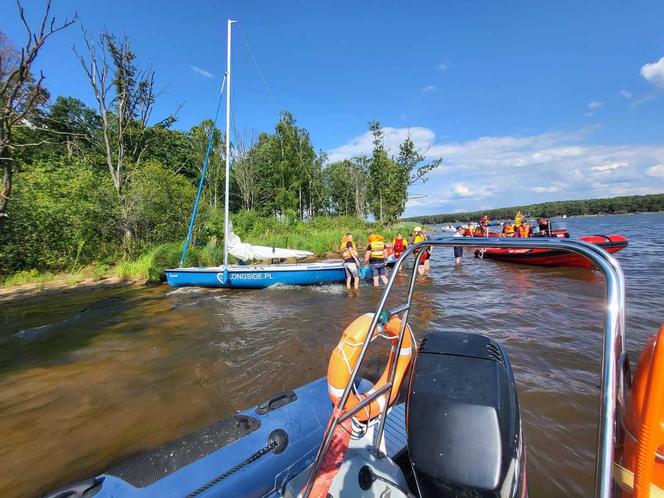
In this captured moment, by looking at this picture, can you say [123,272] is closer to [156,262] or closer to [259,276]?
[156,262]

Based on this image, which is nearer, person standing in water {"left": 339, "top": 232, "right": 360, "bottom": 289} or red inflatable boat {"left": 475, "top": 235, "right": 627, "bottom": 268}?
person standing in water {"left": 339, "top": 232, "right": 360, "bottom": 289}

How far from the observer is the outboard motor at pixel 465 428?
4.24 ft

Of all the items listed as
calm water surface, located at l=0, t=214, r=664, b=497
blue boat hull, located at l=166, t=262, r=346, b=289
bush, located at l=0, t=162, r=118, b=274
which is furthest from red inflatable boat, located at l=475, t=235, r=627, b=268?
bush, located at l=0, t=162, r=118, b=274

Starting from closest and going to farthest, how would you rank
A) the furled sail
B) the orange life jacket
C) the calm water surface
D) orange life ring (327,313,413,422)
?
orange life ring (327,313,413,422), the calm water surface, the orange life jacket, the furled sail

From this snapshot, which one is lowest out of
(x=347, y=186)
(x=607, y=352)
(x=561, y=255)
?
(x=561, y=255)

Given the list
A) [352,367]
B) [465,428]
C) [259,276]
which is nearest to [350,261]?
[259,276]

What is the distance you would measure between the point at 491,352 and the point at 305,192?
35.5 metres

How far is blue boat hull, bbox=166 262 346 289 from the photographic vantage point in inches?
376

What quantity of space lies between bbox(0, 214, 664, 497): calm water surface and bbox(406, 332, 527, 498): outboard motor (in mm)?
1557

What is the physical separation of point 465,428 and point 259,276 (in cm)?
871

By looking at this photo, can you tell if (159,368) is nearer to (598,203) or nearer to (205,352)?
(205,352)

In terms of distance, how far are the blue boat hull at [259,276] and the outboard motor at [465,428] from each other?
802 centimetres

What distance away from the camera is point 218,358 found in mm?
4953

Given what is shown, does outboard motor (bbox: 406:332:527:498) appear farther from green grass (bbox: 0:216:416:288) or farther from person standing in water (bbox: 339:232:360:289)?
green grass (bbox: 0:216:416:288)
